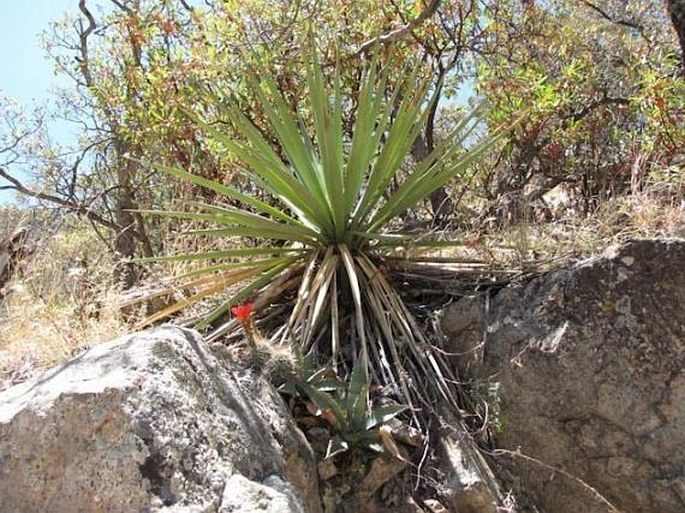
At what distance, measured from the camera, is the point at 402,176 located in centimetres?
630

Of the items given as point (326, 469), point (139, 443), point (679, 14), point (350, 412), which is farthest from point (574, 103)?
point (139, 443)

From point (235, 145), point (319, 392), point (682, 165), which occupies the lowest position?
point (319, 392)

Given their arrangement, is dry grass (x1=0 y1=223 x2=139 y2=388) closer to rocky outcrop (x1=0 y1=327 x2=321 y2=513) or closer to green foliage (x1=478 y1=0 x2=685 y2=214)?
rocky outcrop (x1=0 y1=327 x2=321 y2=513)

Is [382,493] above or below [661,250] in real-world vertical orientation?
below

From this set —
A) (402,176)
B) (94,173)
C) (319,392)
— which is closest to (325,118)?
(319,392)

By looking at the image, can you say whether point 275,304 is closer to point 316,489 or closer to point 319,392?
point 319,392

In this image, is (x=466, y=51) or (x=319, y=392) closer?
(x=319, y=392)

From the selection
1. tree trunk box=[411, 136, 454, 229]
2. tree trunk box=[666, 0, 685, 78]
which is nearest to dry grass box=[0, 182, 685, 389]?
tree trunk box=[666, 0, 685, 78]

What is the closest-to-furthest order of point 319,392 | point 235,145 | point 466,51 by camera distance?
point 319,392, point 235,145, point 466,51

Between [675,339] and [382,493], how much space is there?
1343mm

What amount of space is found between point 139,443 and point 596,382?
5.97ft

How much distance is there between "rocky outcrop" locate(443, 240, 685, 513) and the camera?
2773 mm

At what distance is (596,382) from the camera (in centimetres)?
289

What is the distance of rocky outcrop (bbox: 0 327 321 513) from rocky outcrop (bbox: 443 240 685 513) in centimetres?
100
